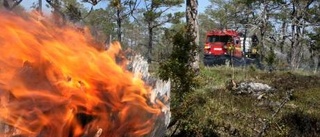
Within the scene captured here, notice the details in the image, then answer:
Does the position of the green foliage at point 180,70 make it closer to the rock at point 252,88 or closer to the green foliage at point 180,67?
the green foliage at point 180,67

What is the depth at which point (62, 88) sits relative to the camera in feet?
13.0

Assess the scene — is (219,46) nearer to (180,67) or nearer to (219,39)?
(219,39)

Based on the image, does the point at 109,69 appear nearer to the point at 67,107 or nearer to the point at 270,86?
the point at 67,107

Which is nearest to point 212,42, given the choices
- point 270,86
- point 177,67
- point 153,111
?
point 270,86

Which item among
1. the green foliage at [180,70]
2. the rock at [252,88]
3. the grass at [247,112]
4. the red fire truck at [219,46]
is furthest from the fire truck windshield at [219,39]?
the green foliage at [180,70]

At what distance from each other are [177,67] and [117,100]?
4099 millimetres

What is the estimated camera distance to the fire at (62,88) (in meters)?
3.76

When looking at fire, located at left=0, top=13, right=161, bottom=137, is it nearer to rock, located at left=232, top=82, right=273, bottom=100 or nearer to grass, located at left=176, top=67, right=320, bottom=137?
grass, located at left=176, top=67, right=320, bottom=137


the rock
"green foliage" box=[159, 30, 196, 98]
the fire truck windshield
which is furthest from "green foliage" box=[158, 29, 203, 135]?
the fire truck windshield

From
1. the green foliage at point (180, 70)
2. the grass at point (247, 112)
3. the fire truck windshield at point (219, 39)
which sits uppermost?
the green foliage at point (180, 70)

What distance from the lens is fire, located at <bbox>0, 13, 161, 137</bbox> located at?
12.3 feet

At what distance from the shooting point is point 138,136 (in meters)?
4.48

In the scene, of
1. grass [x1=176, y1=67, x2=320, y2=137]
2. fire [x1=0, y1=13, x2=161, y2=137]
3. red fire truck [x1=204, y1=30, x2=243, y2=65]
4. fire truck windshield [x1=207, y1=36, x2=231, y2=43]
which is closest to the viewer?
fire [x1=0, y1=13, x2=161, y2=137]

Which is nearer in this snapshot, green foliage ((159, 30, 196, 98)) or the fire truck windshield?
green foliage ((159, 30, 196, 98))
